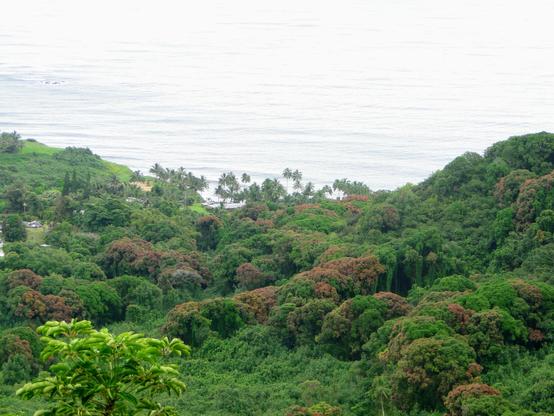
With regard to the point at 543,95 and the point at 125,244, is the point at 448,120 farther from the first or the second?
the point at 125,244

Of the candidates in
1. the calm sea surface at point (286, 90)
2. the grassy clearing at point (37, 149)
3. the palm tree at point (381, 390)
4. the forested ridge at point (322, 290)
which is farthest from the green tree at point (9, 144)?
the palm tree at point (381, 390)

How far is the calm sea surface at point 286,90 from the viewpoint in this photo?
68.1 m

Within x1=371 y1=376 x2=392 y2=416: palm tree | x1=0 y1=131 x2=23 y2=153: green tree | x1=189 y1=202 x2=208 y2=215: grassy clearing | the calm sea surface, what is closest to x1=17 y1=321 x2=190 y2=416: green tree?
x1=371 y1=376 x2=392 y2=416: palm tree

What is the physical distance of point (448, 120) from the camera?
242ft

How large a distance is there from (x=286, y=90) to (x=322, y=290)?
185 ft

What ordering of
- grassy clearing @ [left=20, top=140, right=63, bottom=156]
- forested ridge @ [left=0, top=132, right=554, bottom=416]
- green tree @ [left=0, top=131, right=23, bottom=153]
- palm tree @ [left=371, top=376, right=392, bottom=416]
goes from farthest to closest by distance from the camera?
grassy clearing @ [left=20, top=140, right=63, bottom=156], green tree @ [left=0, top=131, right=23, bottom=153], forested ridge @ [left=0, top=132, right=554, bottom=416], palm tree @ [left=371, top=376, right=392, bottom=416]

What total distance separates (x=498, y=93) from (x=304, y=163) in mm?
23913

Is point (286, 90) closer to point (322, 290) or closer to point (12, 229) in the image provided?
point (12, 229)

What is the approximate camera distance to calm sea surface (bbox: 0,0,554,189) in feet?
223

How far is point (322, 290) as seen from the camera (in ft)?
102

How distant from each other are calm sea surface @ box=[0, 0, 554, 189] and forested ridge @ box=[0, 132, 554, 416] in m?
18.6

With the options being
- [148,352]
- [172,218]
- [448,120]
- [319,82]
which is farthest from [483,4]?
[148,352]

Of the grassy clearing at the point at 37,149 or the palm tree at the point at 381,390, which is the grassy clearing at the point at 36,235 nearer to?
the grassy clearing at the point at 37,149

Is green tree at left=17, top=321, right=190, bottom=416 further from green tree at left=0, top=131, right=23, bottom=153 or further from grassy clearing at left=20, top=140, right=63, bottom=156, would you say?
grassy clearing at left=20, top=140, right=63, bottom=156
